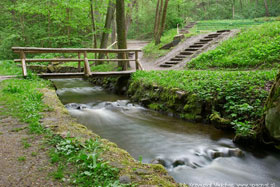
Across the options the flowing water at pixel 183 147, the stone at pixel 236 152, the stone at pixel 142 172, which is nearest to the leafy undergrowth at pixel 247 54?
the flowing water at pixel 183 147

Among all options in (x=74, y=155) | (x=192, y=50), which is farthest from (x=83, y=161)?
(x=192, y=50)

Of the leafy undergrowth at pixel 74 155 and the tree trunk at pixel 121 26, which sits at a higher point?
the tree trunk at pixel 121 26

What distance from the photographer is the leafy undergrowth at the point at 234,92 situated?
5.68 metres

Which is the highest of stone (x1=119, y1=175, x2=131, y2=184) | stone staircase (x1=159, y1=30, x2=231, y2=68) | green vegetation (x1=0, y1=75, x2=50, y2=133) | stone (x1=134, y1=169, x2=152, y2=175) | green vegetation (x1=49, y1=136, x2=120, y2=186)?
stone staircase (x1=159, y1=30, x2=231, y2=68)

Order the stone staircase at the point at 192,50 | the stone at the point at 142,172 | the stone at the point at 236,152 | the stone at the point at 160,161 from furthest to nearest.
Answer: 1. the stone staircase at the point at 192,50
2. the stone at the point at 236,152
3. the stone at the point at 160,161
4. the stone at the point at 142,172

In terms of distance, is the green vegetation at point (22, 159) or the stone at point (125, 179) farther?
the green vegetation at point (22, 159)

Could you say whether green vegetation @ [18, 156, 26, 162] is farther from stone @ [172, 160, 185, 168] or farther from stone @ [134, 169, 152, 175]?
stone @ [172, 160, 185, 168]

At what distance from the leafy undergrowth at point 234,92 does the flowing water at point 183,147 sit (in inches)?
24.1

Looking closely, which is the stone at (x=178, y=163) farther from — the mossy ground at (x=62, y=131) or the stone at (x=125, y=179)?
the stone at (x=125, y=179)

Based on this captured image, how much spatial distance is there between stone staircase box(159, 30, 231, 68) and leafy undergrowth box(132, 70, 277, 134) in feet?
18.1

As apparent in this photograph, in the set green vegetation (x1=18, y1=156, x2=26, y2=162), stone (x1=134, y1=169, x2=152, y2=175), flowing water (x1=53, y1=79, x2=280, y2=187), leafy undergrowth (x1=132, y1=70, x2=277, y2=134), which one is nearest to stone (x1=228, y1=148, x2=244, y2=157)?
flowing water (x1=53, y1=79, x2=280, y2=187)

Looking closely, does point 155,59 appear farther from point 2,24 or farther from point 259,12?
point 259,12

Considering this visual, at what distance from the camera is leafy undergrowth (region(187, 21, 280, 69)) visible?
9.47 meters

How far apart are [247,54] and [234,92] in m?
5.10
